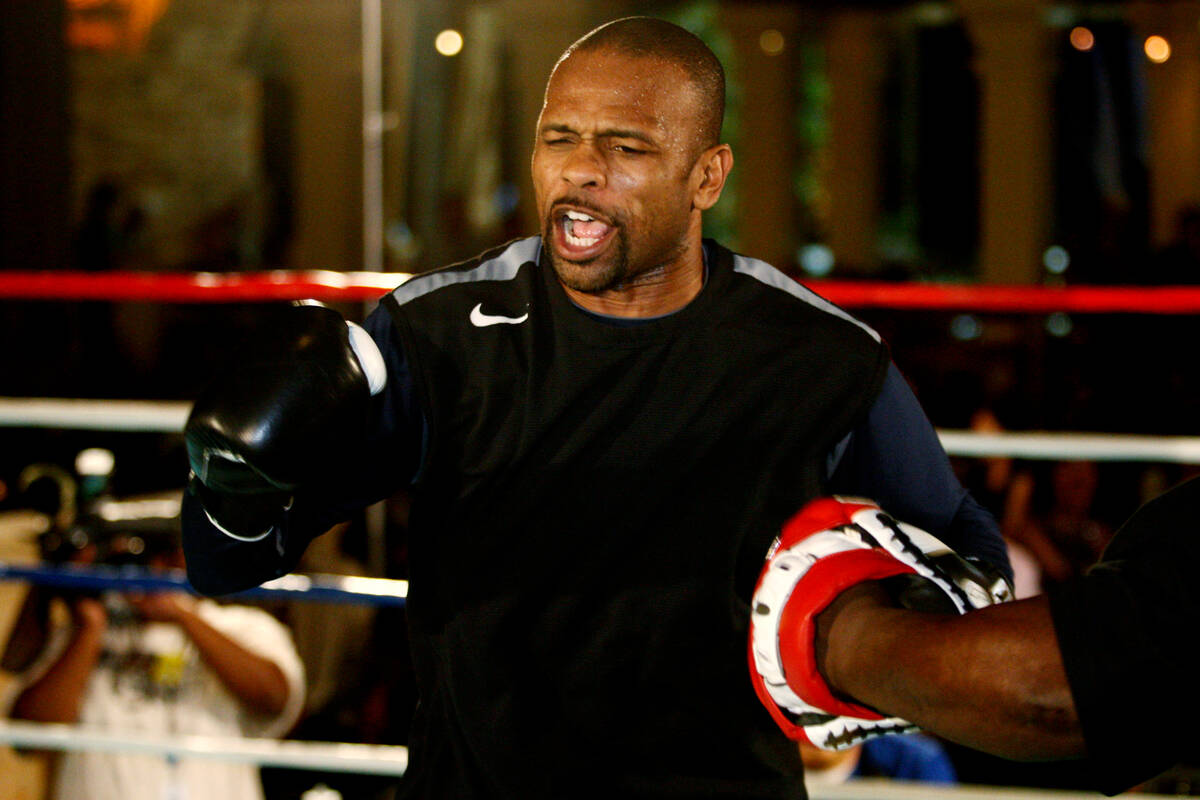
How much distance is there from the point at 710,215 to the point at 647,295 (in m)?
2.87

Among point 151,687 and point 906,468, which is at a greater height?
point 906,468

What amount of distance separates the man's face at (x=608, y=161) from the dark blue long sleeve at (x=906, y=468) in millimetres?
278

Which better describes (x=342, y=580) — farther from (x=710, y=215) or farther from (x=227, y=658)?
(x=710, y=215)

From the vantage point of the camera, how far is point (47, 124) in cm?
335

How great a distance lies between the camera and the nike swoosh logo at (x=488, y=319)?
1110 millimetres

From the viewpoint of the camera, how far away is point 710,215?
13.0 ft

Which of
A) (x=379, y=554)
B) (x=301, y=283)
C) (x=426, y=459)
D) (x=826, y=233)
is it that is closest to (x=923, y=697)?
(x=426, y=459)

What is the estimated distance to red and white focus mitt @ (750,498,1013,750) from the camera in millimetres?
738

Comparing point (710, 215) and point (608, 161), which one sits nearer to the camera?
point (608, 161)

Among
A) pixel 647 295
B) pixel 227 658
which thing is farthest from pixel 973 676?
pixel 227 658

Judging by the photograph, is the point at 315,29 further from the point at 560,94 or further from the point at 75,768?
the point at 560,94

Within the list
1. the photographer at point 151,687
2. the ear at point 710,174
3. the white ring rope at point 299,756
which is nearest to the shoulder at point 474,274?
the ear at point 710,174

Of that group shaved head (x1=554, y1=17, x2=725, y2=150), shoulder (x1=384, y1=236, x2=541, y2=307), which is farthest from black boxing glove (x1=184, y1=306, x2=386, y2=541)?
shaved head (x1=554, y1=17, x2=725, y2=150)

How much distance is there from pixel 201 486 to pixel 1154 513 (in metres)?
0.76
